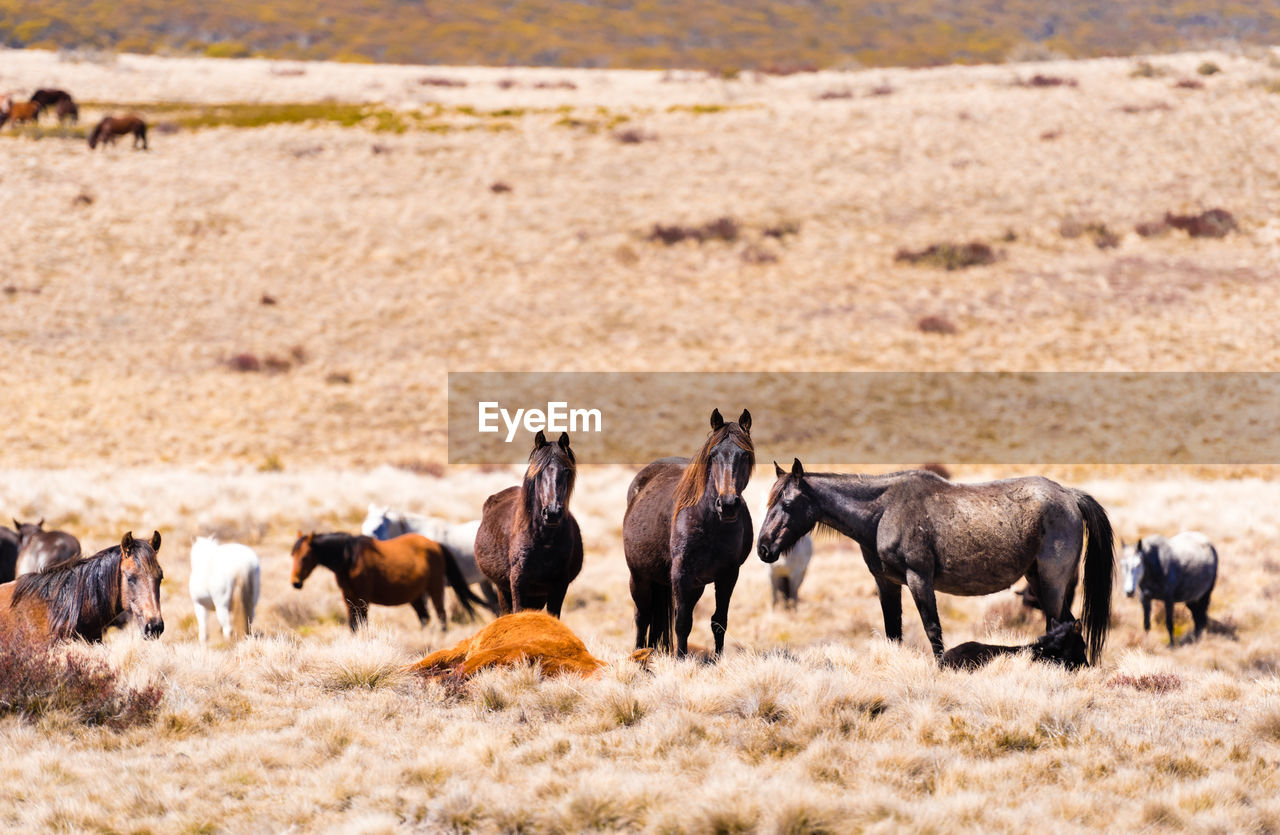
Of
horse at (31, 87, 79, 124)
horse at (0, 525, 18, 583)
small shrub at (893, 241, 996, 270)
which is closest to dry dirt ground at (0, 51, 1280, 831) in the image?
small shrub at (893, 241, 996, 270)

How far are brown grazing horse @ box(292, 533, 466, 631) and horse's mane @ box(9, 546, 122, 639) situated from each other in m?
3.92

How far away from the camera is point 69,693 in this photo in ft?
25.8

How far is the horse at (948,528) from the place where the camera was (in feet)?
31.1

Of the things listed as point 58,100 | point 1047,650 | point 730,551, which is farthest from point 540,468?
point 58,100

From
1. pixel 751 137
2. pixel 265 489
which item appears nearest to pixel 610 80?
pixel 751 137

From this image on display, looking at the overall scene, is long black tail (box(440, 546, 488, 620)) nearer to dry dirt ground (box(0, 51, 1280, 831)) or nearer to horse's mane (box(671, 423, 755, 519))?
dry dirt ground (box(0, 51, 1280, 831))

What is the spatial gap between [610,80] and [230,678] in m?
61.2

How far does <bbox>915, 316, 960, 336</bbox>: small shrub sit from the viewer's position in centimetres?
3516

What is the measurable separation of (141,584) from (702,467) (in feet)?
16.9

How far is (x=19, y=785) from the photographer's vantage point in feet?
21.7

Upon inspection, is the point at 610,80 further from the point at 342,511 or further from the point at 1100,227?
the point at 342,511

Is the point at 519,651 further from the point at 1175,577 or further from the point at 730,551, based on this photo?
the point at 1175,577

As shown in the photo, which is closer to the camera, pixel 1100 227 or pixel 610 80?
pixel 1100 227

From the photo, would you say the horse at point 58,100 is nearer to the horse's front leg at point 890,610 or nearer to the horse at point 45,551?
the horse at point 45,551
